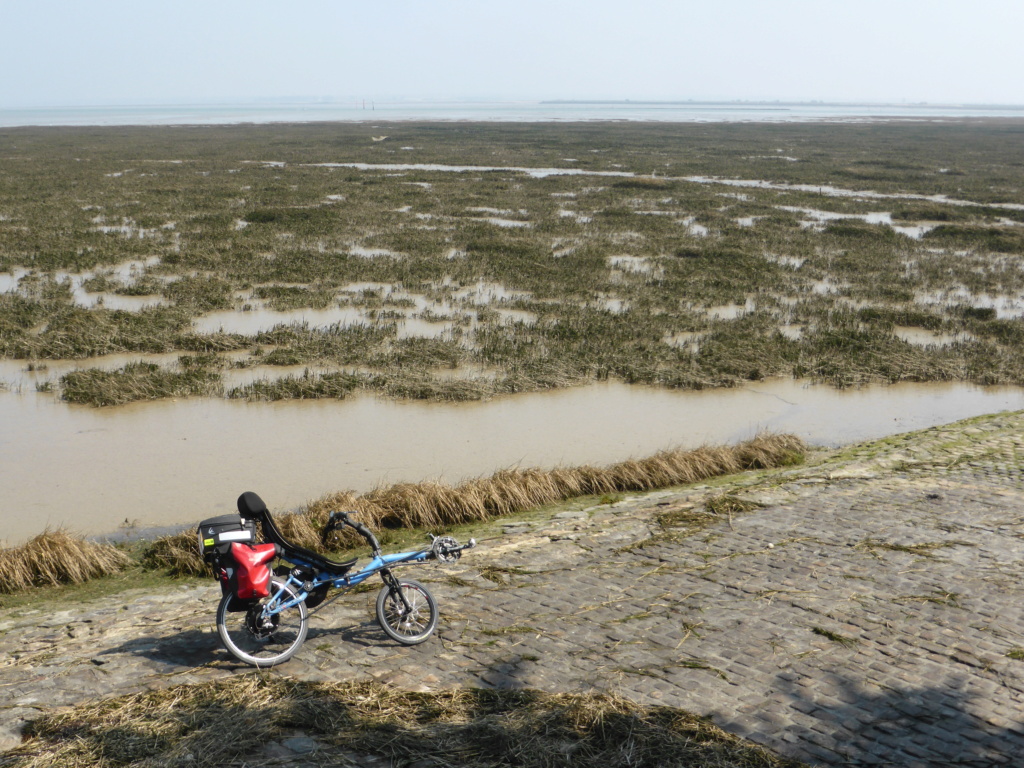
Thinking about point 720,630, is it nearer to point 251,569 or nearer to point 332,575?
point 332,575

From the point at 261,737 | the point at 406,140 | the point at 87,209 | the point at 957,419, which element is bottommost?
the point at 957,419

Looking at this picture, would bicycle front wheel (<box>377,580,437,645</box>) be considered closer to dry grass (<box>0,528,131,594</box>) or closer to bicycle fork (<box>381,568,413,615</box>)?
bicycle fork (<box>381,568,413,615</box>)

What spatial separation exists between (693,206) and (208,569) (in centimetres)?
3431

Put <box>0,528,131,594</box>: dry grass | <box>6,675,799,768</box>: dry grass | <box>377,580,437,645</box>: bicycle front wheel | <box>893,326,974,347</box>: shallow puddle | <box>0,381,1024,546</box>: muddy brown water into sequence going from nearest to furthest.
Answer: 1. <box>6,675,799,768</box>: dry grass
2. <box>377,580,437,645</box>: bicycle front wheel
3. <box>0,528,131,594</box>: dry grass
4. <box>0,381,1024,546</box>: muddy brown water
5. <box>893,326,974,347</box>: shallow puddle

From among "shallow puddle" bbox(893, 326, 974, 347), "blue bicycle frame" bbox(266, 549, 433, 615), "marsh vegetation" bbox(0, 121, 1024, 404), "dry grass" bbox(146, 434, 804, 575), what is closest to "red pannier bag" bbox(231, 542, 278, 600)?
"blue bicycle frame" bbox(266, 549, 433, 615)

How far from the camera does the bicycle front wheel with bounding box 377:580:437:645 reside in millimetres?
6250

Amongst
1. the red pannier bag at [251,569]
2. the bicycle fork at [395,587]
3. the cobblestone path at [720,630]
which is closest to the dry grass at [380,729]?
the cobblestone path at [720,630]

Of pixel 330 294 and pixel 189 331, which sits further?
pixel 330 294

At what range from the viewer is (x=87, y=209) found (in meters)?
34.4

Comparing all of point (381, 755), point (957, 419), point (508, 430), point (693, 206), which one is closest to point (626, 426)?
point (508, 430)

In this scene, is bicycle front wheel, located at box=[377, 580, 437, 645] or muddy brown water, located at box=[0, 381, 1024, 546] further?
muddy brown water, located at box=[0, 381, 1024, 546]

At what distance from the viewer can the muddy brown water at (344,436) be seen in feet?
35.4

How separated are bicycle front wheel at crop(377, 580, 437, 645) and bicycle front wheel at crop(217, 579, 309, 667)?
0.58m

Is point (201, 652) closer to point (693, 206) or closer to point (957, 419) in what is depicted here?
point (957, 419)
